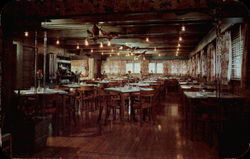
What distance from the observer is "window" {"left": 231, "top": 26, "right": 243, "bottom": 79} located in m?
4.39

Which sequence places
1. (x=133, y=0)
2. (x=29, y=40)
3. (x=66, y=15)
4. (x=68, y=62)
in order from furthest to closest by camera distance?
(x=68, y=62) → (x=29, y=40) → (x=66, y=15) → (x=133, y=0)

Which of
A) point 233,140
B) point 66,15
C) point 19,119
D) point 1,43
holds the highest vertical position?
point 66,15

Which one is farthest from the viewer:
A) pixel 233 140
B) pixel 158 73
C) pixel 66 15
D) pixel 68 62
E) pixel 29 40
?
pixel 158 73

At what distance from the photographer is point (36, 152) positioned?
3.33 m

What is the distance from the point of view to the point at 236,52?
462 centimetres

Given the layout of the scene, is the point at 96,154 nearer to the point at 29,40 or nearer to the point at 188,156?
the point at 188,156

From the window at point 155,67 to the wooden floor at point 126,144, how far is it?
12.6 metres

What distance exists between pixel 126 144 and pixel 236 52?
3419 millimetres

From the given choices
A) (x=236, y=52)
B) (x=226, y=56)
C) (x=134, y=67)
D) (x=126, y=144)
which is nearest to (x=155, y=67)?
(x=134, y=67)

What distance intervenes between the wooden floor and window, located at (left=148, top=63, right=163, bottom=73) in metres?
12.6

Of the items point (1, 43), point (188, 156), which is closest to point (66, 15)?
point (1, 43)

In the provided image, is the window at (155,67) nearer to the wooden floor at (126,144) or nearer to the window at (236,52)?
the window at (236,52)

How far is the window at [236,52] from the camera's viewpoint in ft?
14.4

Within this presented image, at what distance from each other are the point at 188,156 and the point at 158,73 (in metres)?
14.5
